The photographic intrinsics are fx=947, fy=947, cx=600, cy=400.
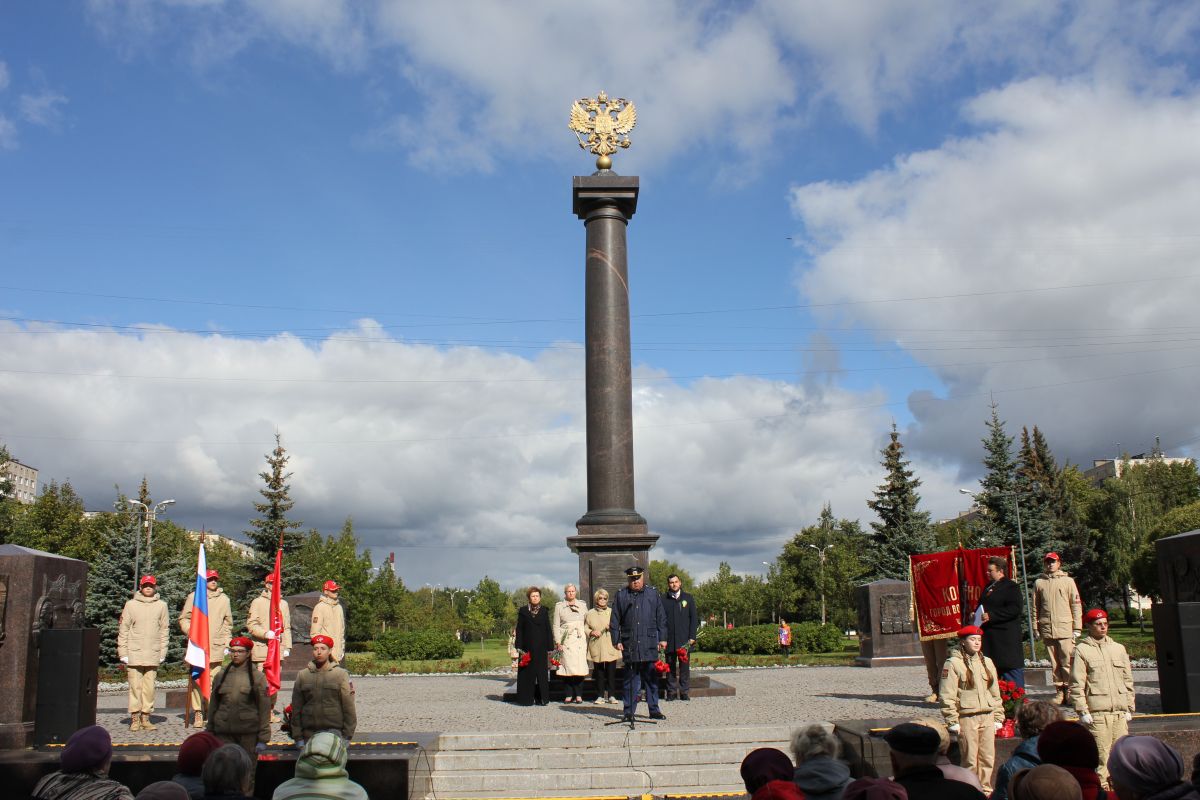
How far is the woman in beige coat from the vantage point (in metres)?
14.4

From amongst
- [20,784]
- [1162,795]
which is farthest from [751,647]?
[1162,795]

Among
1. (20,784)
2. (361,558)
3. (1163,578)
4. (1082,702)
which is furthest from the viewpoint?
(361,558)

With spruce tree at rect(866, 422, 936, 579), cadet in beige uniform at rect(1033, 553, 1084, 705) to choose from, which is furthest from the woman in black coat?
spruce tree at rect(866, 422, 936, 579)

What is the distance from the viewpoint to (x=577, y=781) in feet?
30.6

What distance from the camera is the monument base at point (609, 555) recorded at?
15945 mm

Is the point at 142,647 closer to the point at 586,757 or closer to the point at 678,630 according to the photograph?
the point at 586,757

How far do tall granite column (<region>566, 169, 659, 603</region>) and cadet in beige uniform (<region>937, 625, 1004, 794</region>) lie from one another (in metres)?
7.75

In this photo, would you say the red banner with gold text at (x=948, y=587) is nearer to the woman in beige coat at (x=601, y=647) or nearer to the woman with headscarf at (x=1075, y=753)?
the woman in beige coat at (x=601, y=647)

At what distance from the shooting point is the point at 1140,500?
56500 mm

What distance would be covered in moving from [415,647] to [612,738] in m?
23.1

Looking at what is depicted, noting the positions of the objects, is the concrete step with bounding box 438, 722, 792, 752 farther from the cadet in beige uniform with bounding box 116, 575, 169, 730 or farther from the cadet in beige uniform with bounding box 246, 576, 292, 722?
the cadet in beige uniform with bounding box 116, 575, 169, 730

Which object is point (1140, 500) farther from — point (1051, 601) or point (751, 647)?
point (1051, 601)

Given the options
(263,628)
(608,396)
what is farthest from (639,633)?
(608,396)

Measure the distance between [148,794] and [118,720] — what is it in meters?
11.1
